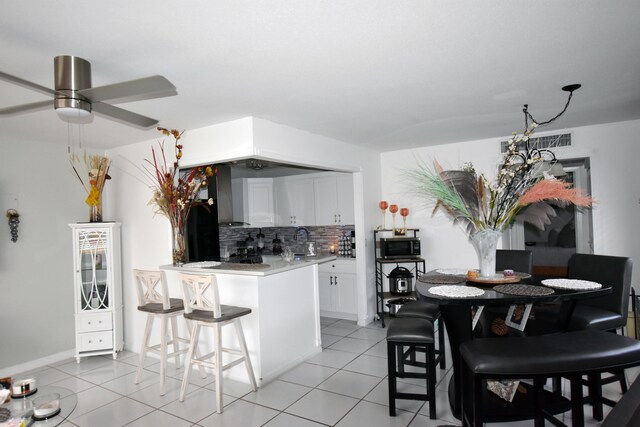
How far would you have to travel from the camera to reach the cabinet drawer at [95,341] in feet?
13.9

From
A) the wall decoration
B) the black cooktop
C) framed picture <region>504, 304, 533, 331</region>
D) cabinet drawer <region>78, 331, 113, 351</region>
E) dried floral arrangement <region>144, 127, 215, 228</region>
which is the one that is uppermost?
dried floral arrangement <region>144, 127, 215, 228</region>

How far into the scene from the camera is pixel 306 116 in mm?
3549

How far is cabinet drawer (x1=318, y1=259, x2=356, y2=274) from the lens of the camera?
541 centimetres

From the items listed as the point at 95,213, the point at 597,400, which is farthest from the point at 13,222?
the point at 597,400

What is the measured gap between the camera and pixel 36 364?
13.5 feet

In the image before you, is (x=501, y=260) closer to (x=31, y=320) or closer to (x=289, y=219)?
(x=289, y=219)

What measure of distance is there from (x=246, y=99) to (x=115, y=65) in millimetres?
991

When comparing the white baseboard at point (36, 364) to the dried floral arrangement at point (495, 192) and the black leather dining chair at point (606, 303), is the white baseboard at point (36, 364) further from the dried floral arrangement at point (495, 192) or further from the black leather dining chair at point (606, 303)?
the black leather dining chair at point (606, 303)

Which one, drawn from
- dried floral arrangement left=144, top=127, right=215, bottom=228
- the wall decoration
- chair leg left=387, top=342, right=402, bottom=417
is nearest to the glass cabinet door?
the wall decoration

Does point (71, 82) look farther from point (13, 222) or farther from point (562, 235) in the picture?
point (562, 235)

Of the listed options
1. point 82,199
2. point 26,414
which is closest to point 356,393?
point 26,414

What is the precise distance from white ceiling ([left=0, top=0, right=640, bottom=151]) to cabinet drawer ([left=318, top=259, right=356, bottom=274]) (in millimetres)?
2396

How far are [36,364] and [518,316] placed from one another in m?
4.95

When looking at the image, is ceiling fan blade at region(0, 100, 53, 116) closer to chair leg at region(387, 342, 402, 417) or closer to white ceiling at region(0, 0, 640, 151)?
white ceiling at region(0, 0, 640, 151)
